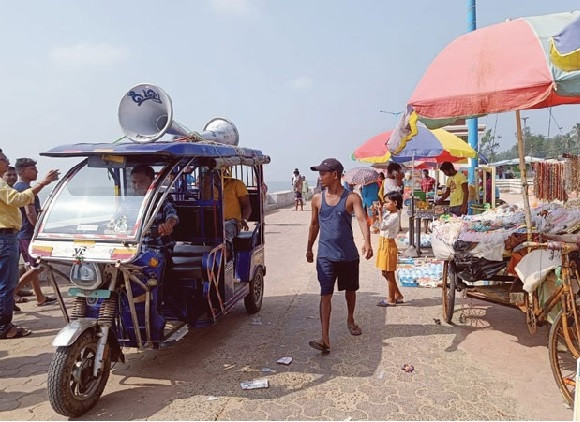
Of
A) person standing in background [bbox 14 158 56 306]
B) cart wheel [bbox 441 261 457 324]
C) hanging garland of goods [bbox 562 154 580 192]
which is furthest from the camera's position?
hanging garland of goods [bbox 562 154 580 192]

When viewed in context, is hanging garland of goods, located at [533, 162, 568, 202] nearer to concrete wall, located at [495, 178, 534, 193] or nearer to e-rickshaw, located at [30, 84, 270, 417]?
e-rickshaw, located at [30, 84, 270, 417]

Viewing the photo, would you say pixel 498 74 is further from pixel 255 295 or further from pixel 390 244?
pixel 255 295

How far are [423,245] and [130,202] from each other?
8.16m

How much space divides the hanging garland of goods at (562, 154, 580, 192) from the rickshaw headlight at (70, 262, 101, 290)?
8.44 meters

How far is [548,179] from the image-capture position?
10.5m

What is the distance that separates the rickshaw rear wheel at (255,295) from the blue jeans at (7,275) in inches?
109

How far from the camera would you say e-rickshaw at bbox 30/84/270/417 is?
Answer: 3486mm

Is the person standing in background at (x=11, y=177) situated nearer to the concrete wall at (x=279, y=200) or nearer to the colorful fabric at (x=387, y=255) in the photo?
the colorful fabric at (x=387, y=255)

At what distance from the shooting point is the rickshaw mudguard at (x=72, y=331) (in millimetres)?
3309

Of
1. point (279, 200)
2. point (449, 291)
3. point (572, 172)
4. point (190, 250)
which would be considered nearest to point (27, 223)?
point (190, 250)

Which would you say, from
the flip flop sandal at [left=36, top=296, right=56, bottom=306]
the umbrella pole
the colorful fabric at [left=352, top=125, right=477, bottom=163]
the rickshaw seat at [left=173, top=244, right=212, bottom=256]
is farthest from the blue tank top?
the flip flop sandal at [left=36, top=296, right=56, bottom=306]

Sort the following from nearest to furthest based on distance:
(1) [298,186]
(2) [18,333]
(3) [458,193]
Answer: (2) [18,333] < (3) [458,193] < (1) [298,186]

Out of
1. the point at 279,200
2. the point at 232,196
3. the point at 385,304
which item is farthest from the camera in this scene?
the point at 279,200

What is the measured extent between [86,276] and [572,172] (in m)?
8.89
